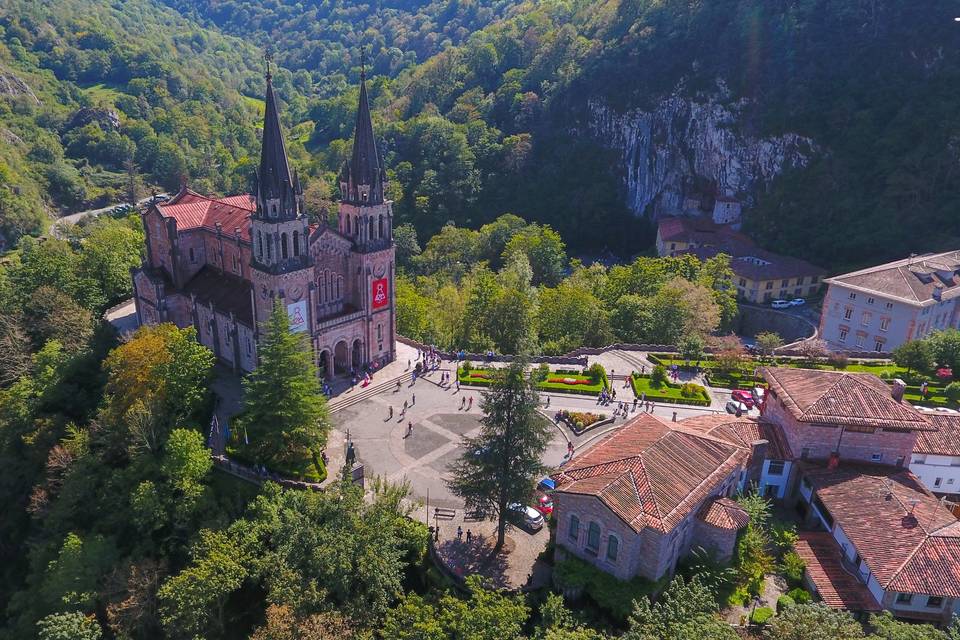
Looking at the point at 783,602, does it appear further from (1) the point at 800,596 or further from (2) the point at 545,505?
(2) the point at 545,505

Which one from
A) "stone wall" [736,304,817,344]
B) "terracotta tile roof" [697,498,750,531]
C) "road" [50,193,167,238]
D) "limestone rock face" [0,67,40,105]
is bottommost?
"stone wall" [736,304,817,344]

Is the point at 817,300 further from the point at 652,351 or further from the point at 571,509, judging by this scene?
the point at 571,509

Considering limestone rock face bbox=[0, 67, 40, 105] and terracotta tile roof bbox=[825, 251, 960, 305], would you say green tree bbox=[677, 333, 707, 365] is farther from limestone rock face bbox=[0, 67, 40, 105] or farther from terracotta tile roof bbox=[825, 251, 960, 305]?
limestone rock face bbox=[0, 67, 40, 105]

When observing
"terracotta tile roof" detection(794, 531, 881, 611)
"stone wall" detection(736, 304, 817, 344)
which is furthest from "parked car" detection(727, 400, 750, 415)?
"stone wall" detection(736, 304, 817, 344)

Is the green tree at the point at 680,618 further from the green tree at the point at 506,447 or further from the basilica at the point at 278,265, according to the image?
the basilica at the point at 278,265

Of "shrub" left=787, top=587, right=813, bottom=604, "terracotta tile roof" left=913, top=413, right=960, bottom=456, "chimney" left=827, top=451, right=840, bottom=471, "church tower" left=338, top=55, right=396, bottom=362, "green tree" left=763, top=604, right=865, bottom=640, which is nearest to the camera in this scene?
"green tree" left=763, top=604, right=865, bottom=640

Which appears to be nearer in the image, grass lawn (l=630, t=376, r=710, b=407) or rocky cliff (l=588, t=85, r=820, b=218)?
grass lawn (l=630, t=376, r=710, b=407)
